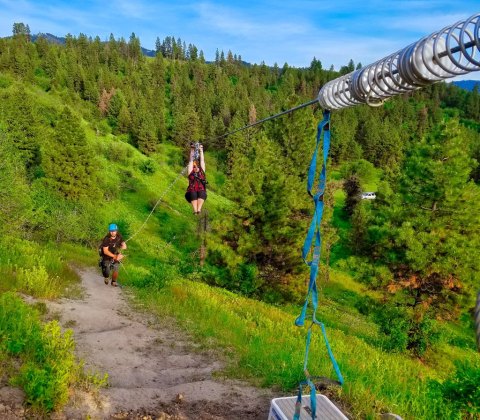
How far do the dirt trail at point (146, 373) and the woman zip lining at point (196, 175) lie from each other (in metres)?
3.62

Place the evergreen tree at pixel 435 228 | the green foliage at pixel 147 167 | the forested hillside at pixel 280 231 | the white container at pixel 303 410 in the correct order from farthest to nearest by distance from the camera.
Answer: the green foliage at pixel 147 167, the evergreen tree at pixel 435 228, the forested hillside at pixel 280 231, the white container at pixel 303 410

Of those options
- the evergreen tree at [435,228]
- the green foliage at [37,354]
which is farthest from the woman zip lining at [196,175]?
the evergreen tree at [435,228]

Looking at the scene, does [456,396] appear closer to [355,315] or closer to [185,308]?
[185,308]

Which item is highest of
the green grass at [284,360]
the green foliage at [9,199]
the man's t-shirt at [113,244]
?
the green foliage at [9,199]

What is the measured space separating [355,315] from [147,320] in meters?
30.9

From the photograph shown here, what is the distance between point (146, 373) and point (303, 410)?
314cm

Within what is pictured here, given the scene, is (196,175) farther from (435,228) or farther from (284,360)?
(435,228)

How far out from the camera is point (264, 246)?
26.2 metres

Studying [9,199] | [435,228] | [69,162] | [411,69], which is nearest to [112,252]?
[9,199]

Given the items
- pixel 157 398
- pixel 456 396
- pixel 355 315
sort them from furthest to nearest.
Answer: pixel 355 315
pixel 157 398
pixel 456 396

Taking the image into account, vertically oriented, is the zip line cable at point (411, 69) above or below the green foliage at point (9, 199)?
above

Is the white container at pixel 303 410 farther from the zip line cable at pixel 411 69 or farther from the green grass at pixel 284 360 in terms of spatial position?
the zip line cable at pixel 411 69

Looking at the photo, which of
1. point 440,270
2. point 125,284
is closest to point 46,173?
point 125,284

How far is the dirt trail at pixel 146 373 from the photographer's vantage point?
5.50 meters
